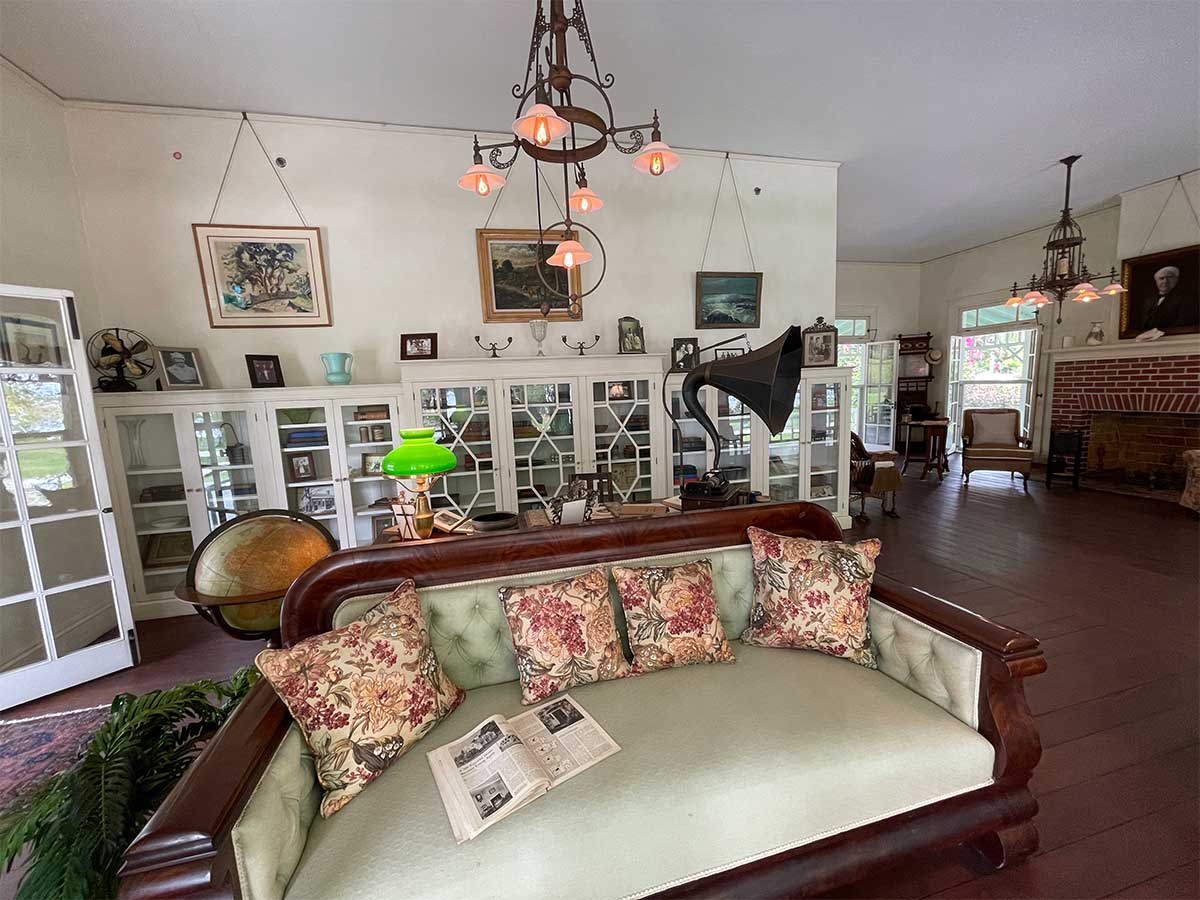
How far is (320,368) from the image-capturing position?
340 centimetres

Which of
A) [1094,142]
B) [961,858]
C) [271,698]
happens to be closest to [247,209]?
[271,698]

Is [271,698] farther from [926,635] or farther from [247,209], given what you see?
[247,209]

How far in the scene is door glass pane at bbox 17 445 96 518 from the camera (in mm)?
2311

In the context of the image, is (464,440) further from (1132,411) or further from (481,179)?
(1132,411)

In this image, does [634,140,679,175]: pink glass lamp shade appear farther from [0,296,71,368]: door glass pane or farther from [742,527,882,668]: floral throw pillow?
[0,296,71,368]: door glass pane

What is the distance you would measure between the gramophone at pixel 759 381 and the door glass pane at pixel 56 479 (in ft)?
9.96

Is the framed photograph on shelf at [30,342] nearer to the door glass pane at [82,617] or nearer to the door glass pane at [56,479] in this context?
the door glass pane at [56,479]

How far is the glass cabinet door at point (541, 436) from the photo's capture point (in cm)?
347

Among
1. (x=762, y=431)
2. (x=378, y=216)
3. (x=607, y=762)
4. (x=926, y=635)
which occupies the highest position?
(x=378, y=216)

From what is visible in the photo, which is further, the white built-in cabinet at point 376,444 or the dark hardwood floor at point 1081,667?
the white built-in cabinet at point 376,444

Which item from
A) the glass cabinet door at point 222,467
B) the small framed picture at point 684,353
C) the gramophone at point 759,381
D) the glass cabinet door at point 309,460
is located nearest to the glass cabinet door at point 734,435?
the small framed picture at point 684,353

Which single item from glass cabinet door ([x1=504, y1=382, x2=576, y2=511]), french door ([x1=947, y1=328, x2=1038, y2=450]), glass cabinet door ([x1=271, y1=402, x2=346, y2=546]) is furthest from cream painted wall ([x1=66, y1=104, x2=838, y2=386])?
french door ([x1=947, y1=328, x2=1038, y2=450])

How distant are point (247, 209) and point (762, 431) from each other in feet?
13.2

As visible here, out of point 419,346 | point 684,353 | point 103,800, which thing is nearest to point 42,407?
point 419,346
